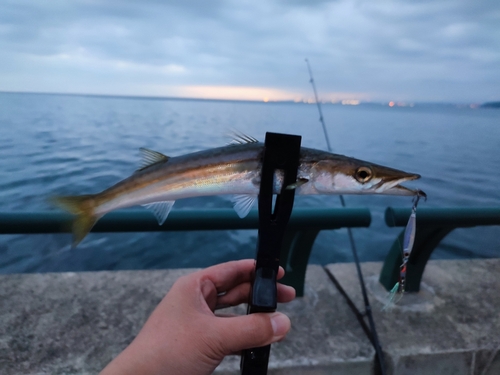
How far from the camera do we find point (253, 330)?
4.60 feet

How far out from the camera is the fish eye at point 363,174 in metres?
1.37

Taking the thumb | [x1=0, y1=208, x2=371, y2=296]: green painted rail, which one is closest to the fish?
the thumb

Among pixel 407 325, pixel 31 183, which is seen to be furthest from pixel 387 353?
pixel 31 183

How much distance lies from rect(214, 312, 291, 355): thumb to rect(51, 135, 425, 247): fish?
18.3 inches

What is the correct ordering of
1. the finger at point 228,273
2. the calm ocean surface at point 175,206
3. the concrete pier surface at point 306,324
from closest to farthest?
the finger at point 228,273, the concrete pier surface at point 306,324, the calm ocean surface at point 175,206

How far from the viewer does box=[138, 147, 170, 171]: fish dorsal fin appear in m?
1.58

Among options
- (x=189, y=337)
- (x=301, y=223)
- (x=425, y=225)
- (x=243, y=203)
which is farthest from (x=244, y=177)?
(x=425, y=225)

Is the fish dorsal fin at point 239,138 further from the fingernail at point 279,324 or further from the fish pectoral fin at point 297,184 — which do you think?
the fingernail at point 279,324

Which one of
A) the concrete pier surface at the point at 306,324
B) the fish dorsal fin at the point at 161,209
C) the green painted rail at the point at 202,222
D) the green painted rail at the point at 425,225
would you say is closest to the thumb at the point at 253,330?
the fish dorsal fin at the point at 161,209

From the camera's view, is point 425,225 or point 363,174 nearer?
point 363,174

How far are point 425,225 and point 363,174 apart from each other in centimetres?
225

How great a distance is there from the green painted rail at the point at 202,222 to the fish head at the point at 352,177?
1621 millimetres

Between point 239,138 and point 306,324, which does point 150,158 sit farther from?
point 306,324

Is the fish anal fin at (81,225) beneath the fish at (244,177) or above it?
beneath
